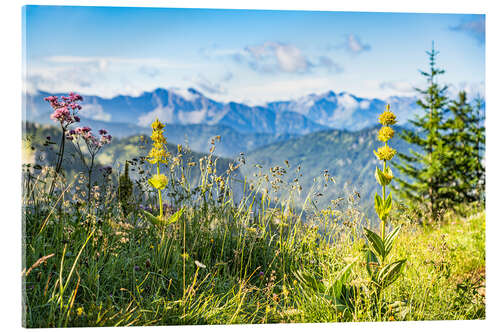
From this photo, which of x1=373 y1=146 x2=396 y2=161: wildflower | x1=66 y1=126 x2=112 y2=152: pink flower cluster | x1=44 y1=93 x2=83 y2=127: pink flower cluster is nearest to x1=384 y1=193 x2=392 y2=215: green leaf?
x1=373 y1=146 x2=396 y2=161: wildflower

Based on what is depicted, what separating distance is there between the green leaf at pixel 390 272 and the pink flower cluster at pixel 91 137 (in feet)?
7.09

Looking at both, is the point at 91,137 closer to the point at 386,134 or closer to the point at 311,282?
the point at 311,282

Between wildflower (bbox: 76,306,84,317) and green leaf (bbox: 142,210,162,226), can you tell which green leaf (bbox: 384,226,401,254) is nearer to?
green leaf (bbox: 142,210,162,226)

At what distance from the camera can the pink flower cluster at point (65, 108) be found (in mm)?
2928

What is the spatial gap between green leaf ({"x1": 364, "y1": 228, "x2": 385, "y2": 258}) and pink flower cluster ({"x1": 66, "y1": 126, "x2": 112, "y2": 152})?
1969mm

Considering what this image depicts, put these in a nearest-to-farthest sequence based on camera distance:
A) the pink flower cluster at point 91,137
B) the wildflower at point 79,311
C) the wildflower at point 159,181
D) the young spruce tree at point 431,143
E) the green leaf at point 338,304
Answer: the wildflower at point 79,311
the green leaf at point 338,304
the wildflower at point 159,181
the pink flower cluster at point 91,137
the young spruce tree at point 431,143

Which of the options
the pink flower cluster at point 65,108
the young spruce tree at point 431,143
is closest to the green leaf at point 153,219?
the pink flower cluster at point 65,108

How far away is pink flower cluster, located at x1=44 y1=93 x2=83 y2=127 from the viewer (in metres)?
2.93

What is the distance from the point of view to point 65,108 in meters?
2.95

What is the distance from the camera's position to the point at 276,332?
283 cm

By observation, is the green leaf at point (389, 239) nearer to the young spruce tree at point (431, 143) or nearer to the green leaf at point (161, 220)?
the young spruce tree at point (431, 143)

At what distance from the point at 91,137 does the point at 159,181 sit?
24.8 inches

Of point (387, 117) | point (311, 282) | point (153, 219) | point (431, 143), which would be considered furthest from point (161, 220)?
point (431, 143)

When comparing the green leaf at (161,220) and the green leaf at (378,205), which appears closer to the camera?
the green leaf at (378,205)
